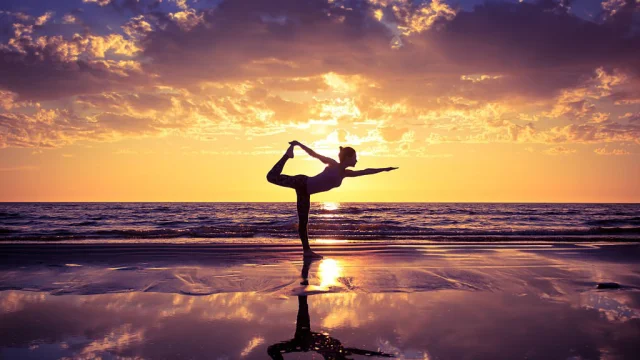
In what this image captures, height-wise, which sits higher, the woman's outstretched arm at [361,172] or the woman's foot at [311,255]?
the woman's outstretched arm at [361,172]

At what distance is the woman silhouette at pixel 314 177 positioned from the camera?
27.7ft

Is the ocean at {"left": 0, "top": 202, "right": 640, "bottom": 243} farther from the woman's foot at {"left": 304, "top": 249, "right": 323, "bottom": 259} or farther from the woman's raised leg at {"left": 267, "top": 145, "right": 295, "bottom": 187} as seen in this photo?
the woman's raised leg at {"left": 267, "top": 145, "right": 295, "bottom": 187}

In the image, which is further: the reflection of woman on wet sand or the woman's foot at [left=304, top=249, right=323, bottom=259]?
the woman's foot at [left=304, top=249, right=323, bottom=259]

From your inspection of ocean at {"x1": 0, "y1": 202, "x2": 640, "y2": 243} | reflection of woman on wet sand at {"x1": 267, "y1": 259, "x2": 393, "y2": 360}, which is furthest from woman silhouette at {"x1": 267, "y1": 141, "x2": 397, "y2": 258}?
ocean at {"x1": 0, "y1": 202, "x2": 640, "y2": 243}

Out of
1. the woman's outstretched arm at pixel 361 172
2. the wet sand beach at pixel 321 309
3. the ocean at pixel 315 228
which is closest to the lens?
the wet sand beach at pixel 321 309

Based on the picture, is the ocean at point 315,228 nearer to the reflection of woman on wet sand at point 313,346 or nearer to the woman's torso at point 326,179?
the woman's torso at point 326,179

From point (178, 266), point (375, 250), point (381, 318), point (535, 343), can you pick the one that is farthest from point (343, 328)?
point (375, 250)

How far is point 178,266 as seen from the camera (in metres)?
7.98

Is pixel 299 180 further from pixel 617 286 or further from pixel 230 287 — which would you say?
pixel 617 286

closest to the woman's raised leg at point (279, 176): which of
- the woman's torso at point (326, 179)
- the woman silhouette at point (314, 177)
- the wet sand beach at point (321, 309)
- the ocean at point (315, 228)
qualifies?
the woman silhouette at point (314, 177)

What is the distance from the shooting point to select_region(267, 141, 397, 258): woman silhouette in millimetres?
8453

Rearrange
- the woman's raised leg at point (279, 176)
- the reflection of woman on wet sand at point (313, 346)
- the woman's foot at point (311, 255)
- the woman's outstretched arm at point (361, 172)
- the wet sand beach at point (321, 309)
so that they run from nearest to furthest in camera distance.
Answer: the reflection of woman on wet sand at point (313, 346) → the wet sand beach at point (321, 309) → the woman's outstretched arm at point (361, 172) → the woman's raised leg at point (279, 176) → the woman's foot at point (311, 255)

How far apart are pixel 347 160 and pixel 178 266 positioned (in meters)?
3.85

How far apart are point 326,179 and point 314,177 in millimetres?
339
